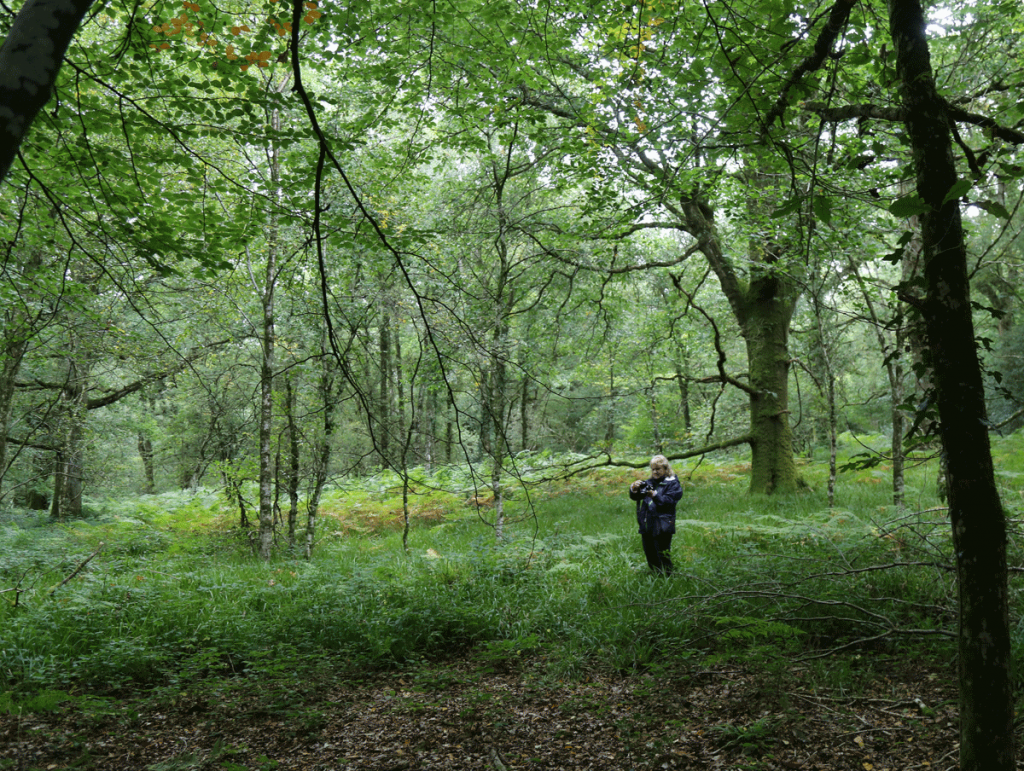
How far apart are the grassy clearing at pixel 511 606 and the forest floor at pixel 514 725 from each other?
245 mm

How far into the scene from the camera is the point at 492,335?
903 centimetres

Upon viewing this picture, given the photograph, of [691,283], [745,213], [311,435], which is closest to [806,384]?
[691,283]

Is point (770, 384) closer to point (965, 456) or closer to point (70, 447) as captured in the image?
point (965, 456)

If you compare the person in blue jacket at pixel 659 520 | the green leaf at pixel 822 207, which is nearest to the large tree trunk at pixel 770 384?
the person in blue jacket at pixel 659 520

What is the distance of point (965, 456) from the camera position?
1.98 m

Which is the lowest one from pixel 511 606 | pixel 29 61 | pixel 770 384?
pixel 511 606

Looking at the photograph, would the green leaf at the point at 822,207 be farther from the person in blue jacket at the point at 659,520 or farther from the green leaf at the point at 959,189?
the person in blue jacket at the point at 659,520

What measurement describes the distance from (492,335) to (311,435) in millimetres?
3321

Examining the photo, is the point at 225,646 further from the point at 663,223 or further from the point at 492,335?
the point at 663,223

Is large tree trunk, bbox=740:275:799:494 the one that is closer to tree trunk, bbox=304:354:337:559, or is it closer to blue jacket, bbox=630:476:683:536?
blue jacket, bbox=630:476:683:536

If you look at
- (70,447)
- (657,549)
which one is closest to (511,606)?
(657,549)

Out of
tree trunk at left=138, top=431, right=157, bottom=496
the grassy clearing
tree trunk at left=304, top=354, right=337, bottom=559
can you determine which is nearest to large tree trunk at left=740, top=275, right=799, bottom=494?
the grassy clearing

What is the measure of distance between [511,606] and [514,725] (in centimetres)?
210

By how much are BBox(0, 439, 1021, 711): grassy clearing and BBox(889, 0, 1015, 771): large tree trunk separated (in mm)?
1075
